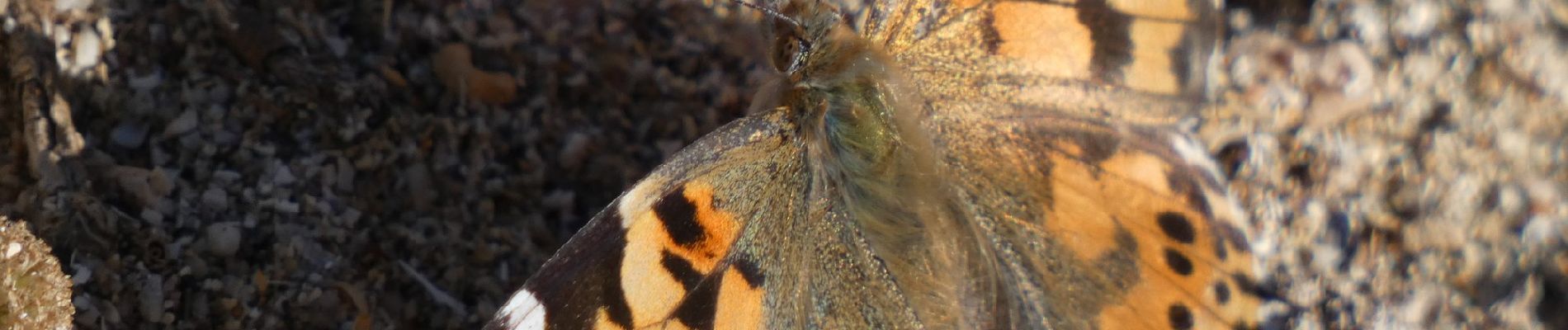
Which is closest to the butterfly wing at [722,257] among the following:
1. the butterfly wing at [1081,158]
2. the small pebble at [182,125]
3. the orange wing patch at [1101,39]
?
the butterfly wing at [1081,158]

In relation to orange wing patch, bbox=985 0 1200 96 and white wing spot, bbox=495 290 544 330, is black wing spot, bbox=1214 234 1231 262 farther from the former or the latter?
white wing spot, bbox=495 290 544 330

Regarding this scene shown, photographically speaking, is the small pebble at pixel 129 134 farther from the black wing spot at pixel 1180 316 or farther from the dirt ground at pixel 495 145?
the black wing spot at pixel 1180 316

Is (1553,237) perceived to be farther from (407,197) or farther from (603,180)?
(407,197)

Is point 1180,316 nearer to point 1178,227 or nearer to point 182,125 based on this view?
point 1178,227

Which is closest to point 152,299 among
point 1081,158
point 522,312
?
point 522,312

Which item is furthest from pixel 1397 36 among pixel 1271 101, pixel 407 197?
pixel 407 197

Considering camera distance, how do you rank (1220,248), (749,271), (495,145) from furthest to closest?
(495,145) < (749,271) < (1220,248)

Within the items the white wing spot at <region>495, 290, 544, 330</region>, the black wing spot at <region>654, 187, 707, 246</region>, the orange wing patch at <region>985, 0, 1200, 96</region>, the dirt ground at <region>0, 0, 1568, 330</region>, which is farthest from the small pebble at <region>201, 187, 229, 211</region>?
the orange wing patch at <region>985, 0, 1200, 96</region>
